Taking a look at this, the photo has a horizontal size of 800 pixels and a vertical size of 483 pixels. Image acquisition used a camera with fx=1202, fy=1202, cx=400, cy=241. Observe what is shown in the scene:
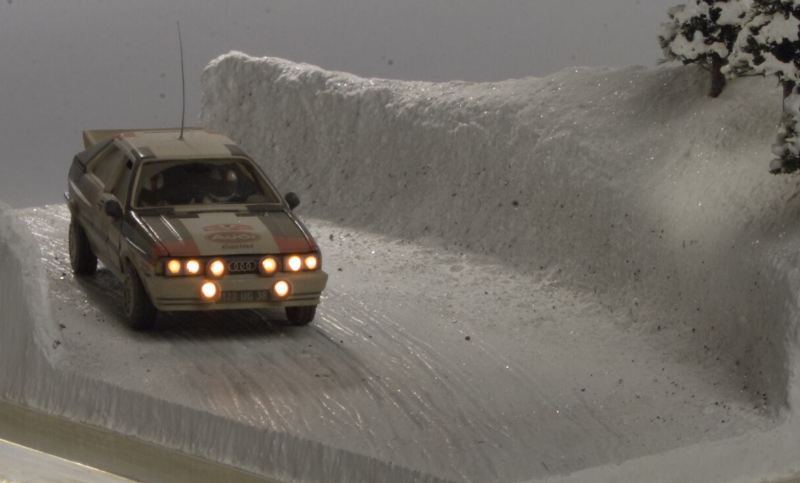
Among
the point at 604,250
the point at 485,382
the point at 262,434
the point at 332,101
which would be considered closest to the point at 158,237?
the point at 262,434

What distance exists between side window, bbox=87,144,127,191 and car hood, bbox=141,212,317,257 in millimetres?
1002

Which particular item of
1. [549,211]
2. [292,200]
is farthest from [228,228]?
[549,211]

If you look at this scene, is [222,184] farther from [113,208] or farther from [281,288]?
[281,288]

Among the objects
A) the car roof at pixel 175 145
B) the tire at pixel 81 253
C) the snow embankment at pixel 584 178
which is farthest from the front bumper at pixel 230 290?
the snow embankment at pixel 584 178

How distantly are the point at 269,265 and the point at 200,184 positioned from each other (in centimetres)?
140

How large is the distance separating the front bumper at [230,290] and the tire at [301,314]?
0.46 m

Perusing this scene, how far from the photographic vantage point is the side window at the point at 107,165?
36.6ft

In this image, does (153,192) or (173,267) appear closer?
(173,267)

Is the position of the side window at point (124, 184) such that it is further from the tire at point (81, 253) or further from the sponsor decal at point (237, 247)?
the sponsor decal at point (237, 247)

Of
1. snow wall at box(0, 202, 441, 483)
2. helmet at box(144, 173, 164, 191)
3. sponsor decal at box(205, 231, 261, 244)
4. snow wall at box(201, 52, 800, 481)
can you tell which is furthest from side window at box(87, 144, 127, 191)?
snow wall at box(201, 52, 800, 481)

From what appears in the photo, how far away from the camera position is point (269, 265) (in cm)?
1000

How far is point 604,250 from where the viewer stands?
40.7 feet

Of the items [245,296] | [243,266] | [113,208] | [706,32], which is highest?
[706,32]

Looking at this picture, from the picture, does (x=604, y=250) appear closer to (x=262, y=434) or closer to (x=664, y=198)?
(x=664, y=198)
